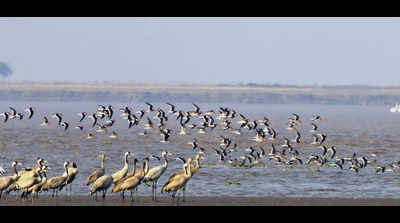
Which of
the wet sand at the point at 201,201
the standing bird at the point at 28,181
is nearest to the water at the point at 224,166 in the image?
the wet sand at the point at 201,201

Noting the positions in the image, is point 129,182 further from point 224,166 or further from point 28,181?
point 224,166

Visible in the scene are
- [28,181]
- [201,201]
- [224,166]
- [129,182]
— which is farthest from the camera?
[224,166]

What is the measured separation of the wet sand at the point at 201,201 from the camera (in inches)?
1222

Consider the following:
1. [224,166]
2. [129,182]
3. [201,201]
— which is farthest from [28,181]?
[224,166]

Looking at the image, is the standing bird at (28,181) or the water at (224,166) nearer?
the standing bird at (28,181)

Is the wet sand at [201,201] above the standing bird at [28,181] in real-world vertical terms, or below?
below

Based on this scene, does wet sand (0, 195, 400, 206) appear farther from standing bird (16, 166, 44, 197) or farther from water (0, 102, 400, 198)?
water (0, 102, 400, 198)

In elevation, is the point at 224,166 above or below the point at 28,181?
below

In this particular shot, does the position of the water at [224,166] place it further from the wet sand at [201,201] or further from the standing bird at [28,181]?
the standing bird at [28,181]

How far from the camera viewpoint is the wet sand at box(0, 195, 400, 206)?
31.0m

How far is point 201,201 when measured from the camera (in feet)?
106

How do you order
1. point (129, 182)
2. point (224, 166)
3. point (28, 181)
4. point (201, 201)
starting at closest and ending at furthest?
point (28, 181), point (129, 182), point (201, 201), point (224, 166)

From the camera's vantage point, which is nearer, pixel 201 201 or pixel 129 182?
pixel 129 182

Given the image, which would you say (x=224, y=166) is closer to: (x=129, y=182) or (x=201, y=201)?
(x=201, y=201)
